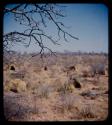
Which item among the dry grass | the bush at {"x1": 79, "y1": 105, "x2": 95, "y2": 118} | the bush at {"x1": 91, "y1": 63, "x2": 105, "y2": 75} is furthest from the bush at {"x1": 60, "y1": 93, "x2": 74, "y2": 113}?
the bush at {"x1": 91, "y1": 63, "x2": 105, "y2": 75}

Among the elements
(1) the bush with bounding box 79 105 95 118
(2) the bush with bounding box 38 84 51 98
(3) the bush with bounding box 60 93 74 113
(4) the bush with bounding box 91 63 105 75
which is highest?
(4) the bush with bounding box 91 63 105 75

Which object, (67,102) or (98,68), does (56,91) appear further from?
(98,68)

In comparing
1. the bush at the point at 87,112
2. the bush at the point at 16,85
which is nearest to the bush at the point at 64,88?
the bush at the point at 87,112

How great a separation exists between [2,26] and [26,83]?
67 centimetres

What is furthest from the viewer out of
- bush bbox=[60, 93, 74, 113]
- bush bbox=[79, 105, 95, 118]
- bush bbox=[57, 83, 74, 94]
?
bush bbox=[57, 83, 74, 94]

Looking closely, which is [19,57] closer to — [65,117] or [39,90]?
[39,90]

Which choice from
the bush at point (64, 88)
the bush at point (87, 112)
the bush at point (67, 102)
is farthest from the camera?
the bush at point (64, 88)

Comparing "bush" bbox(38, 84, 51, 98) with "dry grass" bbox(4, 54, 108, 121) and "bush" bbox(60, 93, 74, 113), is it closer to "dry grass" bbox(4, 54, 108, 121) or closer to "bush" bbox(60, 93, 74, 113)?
"dry grass" bbox(4, 54, 108, 121)

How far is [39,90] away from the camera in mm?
2889

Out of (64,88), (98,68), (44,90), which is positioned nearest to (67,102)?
(64,88)

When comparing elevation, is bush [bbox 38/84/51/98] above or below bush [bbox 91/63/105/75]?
below

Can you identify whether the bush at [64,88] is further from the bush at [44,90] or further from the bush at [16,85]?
the bush at [16,85]

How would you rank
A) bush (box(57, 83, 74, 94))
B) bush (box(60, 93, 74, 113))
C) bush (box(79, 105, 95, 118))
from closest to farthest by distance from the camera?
bush (box(79, 105, 95, 118)) → bush (box(60, 93, 74, 113)) → bush (box(57, 83, 74, 94))

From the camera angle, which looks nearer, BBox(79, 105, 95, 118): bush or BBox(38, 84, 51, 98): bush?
BBox(79, 105, 95, 118): bush
